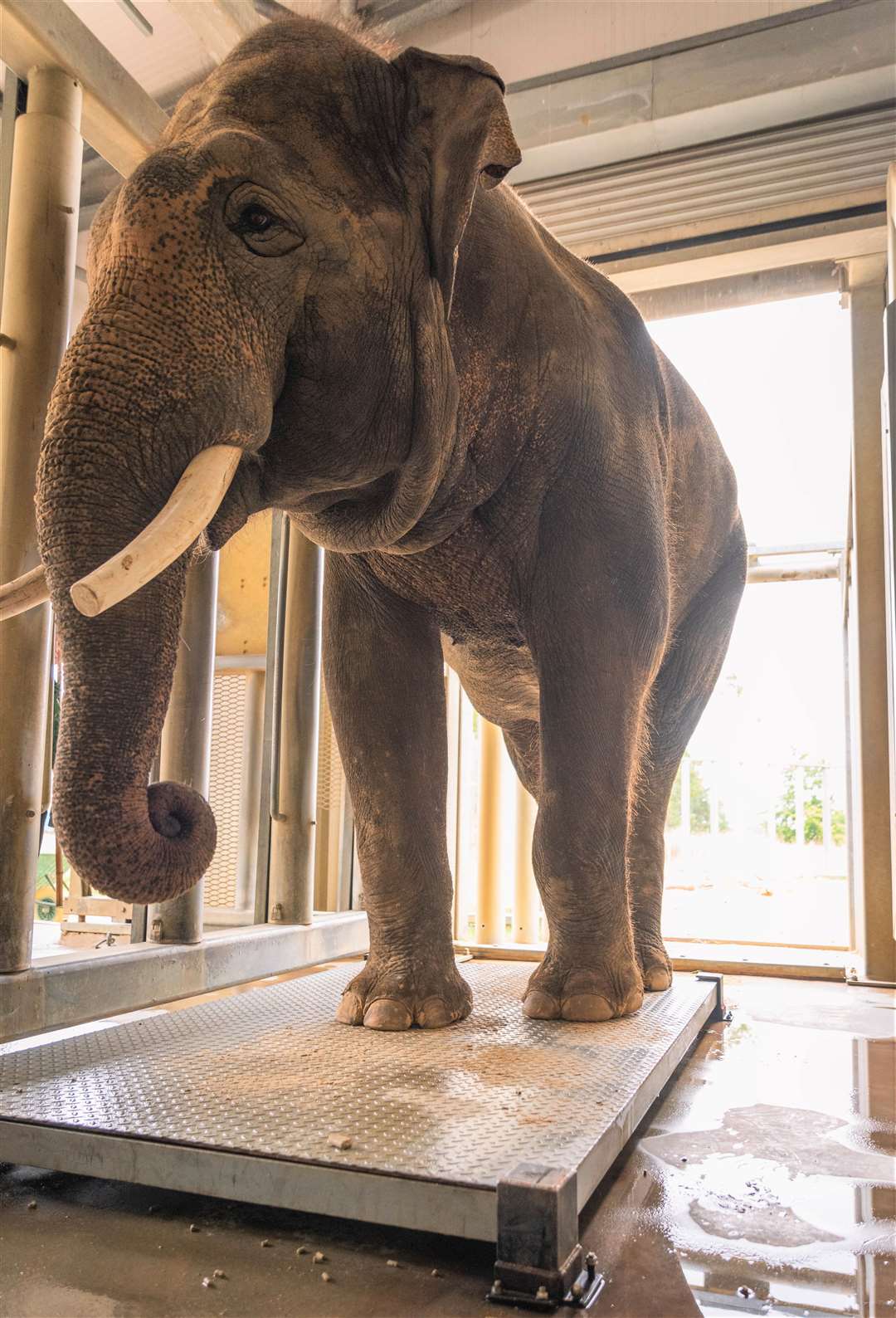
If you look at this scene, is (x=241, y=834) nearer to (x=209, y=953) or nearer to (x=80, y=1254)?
(x=209, y=953)

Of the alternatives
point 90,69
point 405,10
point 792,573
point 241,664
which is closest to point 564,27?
point 405,10

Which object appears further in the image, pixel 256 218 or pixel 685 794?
pixel 685 794

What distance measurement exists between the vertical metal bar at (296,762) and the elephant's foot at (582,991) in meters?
2.03

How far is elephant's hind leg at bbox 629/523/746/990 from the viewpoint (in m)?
3.44

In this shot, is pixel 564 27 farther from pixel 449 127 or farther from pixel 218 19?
pixel 449 127

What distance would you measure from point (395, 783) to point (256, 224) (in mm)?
1312

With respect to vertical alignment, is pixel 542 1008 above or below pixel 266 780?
below

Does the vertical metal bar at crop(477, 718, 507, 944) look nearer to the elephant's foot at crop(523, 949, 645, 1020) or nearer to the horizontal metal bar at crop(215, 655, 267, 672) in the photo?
the horizontal metal bar at crop(215, 655, 267, 672)

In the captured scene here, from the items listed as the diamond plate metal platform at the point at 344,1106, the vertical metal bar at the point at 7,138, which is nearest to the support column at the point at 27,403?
the vertical metal bar at the point at 7,138

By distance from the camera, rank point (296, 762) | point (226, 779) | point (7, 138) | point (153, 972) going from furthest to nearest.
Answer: point (226, 779) → point (296, 762) → point (153, 972) → point (7, 138)

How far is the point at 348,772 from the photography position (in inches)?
109

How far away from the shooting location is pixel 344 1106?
179 centimetres

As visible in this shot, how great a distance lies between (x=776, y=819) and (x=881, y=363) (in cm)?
1503

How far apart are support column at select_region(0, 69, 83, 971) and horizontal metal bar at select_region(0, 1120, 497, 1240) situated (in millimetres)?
1138
